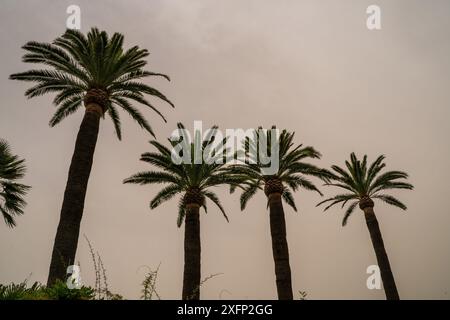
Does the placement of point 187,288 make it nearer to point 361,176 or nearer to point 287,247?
point 287,247

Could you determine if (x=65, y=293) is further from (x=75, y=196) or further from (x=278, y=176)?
(x=278, y=176)

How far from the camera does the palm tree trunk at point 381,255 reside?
22.9 meters

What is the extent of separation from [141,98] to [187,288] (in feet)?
29.5

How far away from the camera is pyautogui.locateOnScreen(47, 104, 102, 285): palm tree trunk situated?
40.9ft

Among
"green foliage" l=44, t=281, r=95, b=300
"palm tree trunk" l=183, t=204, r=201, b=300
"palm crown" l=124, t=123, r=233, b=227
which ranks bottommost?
"green foliage" l=44, t=281, r=95, b=300

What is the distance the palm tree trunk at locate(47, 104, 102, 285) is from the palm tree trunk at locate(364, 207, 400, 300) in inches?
708

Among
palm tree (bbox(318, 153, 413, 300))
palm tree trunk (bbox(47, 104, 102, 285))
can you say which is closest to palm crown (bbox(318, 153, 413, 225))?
palm tree (bbox(318, 153, 413, 300))

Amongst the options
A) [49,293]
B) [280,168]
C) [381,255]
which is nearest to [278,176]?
[280,168]

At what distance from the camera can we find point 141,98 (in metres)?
17.9

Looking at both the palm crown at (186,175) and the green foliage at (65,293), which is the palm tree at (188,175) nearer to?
the palm crown at (186,175)

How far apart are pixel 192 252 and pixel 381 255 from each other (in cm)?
1305

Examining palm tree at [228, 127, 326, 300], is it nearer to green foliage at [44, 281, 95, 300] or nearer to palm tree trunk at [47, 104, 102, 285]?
palm tree trunk at [47, 104, 102, 285]

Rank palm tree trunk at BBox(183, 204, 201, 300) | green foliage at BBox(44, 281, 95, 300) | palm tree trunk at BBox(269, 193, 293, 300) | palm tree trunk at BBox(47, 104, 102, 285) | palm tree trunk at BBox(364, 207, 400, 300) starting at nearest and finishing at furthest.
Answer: green foliage at BBox(44, 281, 95, 300), palm tree trunk at BBox(47, 104, 102, 285), palm tree trunk at BBox(183, 204, 201, 300), palm tree trunk at BBox(269, 193, 293, 300), palm tree trunk at BBox(364, 207, 400, 300)
